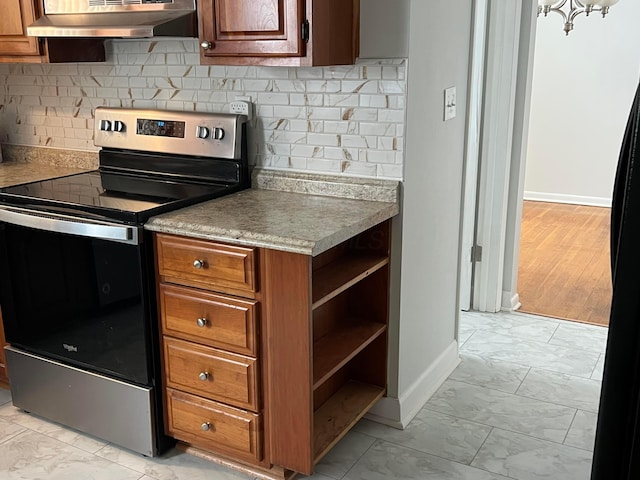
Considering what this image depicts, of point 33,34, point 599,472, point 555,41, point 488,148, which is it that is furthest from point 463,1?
point 555,41

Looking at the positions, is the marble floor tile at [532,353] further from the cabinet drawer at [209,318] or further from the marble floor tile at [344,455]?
the cabinet drawer at [209,318]

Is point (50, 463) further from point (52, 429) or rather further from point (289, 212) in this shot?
point (289, 212)

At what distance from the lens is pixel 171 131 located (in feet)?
→ 8.66

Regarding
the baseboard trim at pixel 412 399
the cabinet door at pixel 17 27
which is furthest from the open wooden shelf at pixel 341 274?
the cabinet door at pixel 17 27

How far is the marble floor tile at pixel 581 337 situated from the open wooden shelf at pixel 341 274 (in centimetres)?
136

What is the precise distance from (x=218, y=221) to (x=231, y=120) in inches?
22.5

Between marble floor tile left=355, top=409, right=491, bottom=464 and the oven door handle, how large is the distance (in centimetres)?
112

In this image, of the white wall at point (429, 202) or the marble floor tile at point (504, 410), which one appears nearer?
the white wall at point (429, 202)

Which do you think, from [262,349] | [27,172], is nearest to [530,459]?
[262,349]

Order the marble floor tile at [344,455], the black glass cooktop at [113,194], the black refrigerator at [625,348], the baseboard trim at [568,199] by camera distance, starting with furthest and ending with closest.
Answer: the baseboard trim at [568,199], the marble floor tile at [344,455], the black glass cooktop at [113,194], the black refrigerator at [625,348]

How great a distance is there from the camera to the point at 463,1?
2.59 meters

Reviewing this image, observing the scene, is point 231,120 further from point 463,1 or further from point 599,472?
point 599,472

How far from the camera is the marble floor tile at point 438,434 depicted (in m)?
2.38

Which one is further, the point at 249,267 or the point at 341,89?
the point at 341,89
